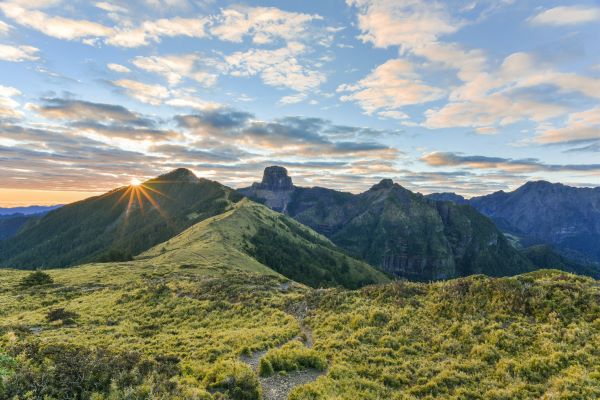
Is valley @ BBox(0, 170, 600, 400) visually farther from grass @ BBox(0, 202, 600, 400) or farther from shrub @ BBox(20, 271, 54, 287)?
shrub @ BBox(20, 271, 54, 287)

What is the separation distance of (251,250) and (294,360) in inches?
4527

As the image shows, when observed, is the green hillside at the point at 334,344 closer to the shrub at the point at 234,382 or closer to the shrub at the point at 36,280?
the shrub at the point at 234,382

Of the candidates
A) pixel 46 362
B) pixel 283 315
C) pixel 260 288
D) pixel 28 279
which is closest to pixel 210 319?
pixel 283 315

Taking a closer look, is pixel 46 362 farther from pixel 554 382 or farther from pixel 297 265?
pixel 297 265

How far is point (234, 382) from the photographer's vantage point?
16516mm

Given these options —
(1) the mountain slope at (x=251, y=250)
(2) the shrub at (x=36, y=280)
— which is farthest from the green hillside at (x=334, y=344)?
(1) the mountain slope at (x=251, y=250)

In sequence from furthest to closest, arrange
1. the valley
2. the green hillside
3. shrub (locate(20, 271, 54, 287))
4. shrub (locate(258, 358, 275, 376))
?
shrub (locate(20, 271, 54, 287)), shrub (locate(258, 358, 275, 376)), the valley, the green hillside

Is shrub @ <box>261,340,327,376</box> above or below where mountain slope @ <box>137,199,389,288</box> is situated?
above

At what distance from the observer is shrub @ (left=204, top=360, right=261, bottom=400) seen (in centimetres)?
1573

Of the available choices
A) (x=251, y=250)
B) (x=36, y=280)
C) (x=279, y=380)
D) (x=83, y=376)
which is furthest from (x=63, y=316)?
(x=251, y=250)

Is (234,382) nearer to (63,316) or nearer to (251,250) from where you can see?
(63,316)

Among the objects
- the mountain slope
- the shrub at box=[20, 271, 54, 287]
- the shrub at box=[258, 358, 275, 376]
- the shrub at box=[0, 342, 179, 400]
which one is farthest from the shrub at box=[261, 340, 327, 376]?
the shrub at box=[20, 271, 54, 287]

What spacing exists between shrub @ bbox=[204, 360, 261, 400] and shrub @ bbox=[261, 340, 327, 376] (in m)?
2.06

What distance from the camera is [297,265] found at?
541 ft
